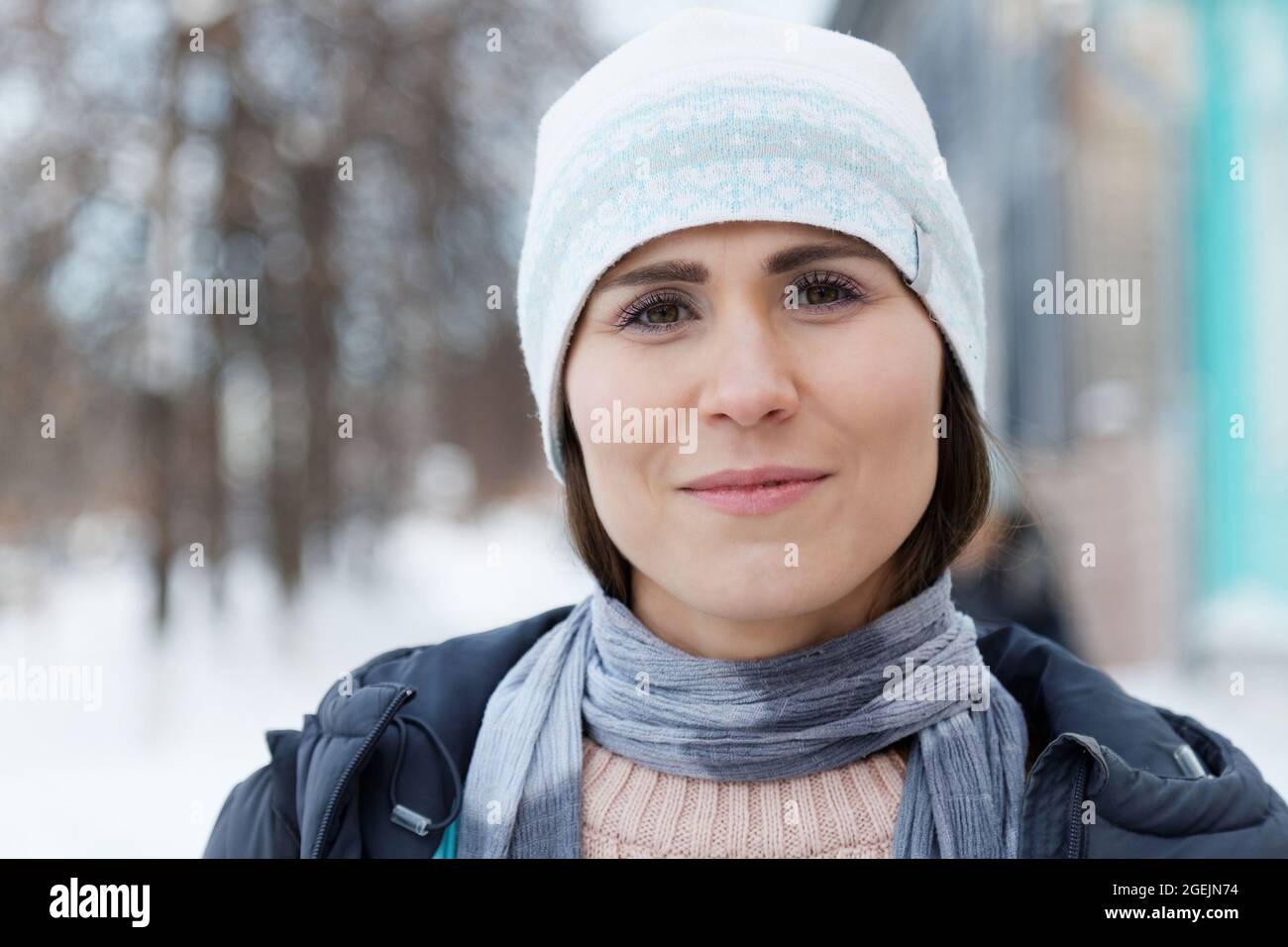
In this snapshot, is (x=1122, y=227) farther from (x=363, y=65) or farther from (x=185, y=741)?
(x=185, y=741)

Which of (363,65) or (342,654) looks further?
(363,65)

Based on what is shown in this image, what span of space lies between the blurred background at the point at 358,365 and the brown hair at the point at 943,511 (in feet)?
→ 3.34

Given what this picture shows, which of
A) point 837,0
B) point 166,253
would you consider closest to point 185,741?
point 166,253

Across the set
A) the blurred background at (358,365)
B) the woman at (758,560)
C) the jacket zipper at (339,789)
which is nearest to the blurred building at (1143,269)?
the blurred background at (358,365)

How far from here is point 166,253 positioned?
3092 millimetres

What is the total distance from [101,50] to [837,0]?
7.25 ft

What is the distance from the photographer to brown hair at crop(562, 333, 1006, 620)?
127 cm

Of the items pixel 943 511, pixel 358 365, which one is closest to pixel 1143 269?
pixel 358 365

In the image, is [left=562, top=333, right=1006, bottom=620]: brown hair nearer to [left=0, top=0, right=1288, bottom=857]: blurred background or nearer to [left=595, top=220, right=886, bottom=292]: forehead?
[left=595, top=220, right=886, bottom=292]: forehead

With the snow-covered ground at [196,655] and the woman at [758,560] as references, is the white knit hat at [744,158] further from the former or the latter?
the snow-covered ground at [196,655]

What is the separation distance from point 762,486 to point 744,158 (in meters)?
0.35

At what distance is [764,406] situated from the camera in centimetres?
106

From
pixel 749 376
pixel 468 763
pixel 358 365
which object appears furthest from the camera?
pixel 358 365

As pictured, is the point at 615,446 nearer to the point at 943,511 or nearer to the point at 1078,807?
the point at 943,511
